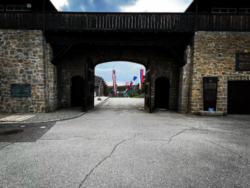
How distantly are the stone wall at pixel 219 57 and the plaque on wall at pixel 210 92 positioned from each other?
217mm

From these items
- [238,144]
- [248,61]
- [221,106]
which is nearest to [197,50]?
[248,61]

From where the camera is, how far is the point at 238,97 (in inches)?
303

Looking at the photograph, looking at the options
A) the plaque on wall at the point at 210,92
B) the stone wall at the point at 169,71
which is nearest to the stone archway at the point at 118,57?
the stone wall at the point at 169,71

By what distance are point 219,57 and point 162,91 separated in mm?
3959

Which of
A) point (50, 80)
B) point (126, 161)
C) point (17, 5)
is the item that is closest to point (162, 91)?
point (50, 80)

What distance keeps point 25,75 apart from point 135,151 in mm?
7632

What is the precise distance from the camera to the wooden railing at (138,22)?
724cm

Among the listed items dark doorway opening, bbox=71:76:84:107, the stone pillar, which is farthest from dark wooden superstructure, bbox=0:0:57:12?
the stone pillar

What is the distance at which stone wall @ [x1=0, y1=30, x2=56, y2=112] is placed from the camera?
719cm

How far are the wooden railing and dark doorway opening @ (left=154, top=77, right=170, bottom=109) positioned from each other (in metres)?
3.60

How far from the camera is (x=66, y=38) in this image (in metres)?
7.71

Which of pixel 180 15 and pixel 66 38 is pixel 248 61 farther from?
pixel 66 38

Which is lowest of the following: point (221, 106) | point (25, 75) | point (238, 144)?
point (238, 144)

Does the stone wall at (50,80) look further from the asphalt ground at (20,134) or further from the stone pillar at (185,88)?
the stone pillar at (185,88)
